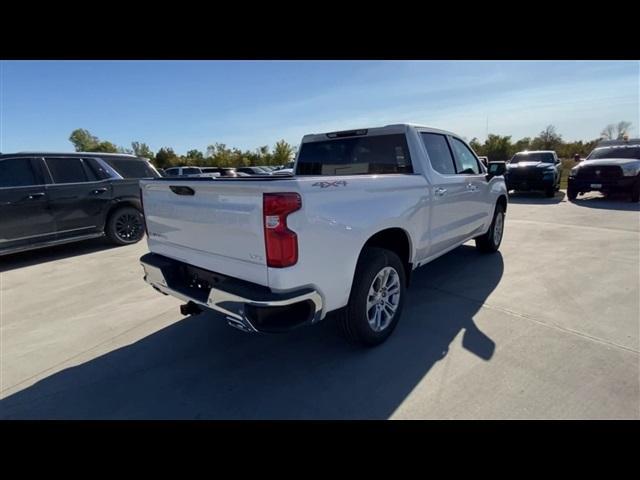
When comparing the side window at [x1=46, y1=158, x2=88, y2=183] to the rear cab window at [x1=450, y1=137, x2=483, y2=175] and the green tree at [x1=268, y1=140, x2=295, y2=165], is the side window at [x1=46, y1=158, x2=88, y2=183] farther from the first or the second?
the green tree at [x1=268, y1=140, x2=295, y2=165]

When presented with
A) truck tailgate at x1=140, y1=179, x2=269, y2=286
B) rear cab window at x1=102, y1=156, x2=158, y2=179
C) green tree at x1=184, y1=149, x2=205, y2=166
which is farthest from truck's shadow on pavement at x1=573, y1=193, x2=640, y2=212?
green tree at x1=184, y1=149, x2=205, y2=166

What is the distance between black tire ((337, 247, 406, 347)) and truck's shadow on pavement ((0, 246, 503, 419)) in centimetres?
17

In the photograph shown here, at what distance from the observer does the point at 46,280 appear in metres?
5.14

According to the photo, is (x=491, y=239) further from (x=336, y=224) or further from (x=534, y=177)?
(x=534, y=177)

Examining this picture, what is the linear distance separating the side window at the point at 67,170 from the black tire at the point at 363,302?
259 inches

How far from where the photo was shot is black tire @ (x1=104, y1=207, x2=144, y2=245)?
7.05 m

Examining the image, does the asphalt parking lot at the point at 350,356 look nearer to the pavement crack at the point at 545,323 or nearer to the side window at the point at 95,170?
the pavement crack at the point at 545,323

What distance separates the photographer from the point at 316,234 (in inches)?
88.4

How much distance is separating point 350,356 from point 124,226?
6472mm

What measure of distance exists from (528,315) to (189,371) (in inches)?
133
